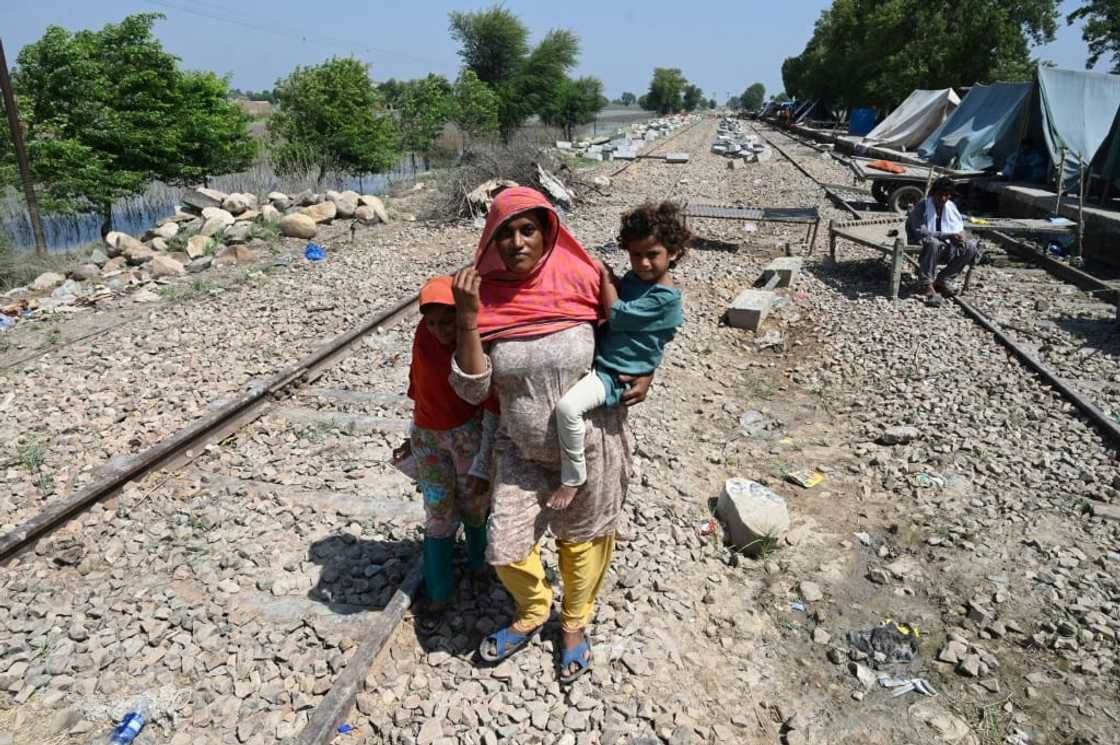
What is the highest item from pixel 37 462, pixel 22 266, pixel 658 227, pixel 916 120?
pixel 916 120

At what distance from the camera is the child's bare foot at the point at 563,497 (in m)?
2.38

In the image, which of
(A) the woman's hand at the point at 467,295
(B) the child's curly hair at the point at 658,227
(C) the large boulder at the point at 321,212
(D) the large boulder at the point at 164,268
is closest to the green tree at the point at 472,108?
(C) the large boulder at the point at 321,212

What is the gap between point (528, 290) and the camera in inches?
88.1

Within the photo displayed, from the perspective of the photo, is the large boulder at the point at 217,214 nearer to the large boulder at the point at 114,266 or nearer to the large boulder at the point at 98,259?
the large boulder at the point at 98,259

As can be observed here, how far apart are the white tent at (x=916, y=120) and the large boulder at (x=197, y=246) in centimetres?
2177

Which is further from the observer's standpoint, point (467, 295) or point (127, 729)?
point (127, 729)

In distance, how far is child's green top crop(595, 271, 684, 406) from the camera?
2266 millimetres

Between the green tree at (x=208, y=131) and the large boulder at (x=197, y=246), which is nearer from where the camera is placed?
the large boulder at (x=197, y=246)

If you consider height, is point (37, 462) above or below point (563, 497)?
A: below

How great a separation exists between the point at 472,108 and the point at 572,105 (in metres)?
18.5

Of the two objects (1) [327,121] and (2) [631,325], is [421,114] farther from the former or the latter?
(2) [631,325]

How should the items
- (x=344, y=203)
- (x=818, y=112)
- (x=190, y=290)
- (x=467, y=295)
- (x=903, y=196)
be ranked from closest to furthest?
1. (x=467, y=295)
2. (x=190, y=290)
3. (x=344, y=203)
4. (x=903, y=196)
5. (x=818, y=112)

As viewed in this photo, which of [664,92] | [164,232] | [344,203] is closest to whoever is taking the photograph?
[164,232]

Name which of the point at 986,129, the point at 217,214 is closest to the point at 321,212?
the point at 217,214
